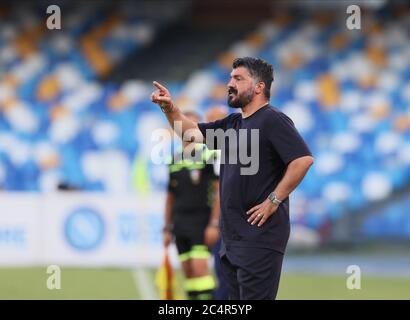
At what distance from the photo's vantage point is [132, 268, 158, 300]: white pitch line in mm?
11770

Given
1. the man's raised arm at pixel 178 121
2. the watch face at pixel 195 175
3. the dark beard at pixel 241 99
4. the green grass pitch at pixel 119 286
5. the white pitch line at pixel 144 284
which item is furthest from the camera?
the green grass pitch at pixel 119 286

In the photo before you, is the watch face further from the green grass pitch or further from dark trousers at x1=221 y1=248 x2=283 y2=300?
dark trousers at x1=221 y1=248 x2=283 y2=300

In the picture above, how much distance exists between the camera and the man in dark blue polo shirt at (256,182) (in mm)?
6719

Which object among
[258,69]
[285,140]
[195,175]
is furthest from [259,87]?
[195,175]

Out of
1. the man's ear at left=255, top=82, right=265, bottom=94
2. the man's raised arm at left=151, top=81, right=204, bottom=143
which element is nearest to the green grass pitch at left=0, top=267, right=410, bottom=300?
the man's raised arm at left=151, top=81, right=204, bottom=143

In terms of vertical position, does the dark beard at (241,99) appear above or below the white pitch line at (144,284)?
above

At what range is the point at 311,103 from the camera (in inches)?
896

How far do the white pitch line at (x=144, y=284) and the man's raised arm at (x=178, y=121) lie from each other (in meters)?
4.48

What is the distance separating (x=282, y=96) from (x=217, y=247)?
13.1m

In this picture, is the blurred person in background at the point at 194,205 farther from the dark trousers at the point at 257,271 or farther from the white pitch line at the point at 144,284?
the dark trousers at the point at 257,271

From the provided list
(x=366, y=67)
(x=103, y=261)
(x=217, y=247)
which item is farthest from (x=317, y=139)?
(x=217, y=247)

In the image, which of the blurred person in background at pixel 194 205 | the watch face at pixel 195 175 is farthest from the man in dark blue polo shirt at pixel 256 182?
the watch face at pixel 195 175

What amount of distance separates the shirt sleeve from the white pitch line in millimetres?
5126

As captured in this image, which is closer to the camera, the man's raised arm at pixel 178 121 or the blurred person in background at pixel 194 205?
the man's raised arm at pixel 178 121
